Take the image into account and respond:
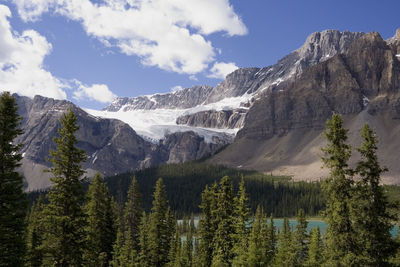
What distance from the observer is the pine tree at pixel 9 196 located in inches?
802

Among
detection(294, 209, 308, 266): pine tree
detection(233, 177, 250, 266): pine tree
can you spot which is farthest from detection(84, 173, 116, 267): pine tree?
detection(294, 209, 308, 266): pine tree

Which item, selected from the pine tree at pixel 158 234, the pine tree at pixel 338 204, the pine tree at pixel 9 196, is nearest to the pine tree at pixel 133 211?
the pine tree at pixel 158 234

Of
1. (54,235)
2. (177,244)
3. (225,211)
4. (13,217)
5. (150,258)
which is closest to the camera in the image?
(13,217)

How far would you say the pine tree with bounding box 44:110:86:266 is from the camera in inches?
901

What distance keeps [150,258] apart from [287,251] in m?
17.4

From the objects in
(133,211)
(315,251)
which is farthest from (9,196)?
(315,251)

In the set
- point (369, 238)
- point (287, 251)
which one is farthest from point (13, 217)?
point (287, 251)

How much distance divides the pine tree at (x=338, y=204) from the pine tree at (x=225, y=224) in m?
12.9

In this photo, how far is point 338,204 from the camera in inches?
829

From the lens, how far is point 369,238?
68.6 ft

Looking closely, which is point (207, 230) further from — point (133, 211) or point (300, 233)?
point (133, 211)

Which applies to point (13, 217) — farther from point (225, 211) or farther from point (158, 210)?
point (158, 210)

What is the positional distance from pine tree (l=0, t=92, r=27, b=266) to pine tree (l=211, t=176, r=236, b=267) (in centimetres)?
1772

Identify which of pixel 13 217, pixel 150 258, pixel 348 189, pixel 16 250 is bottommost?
pixel 150 258
